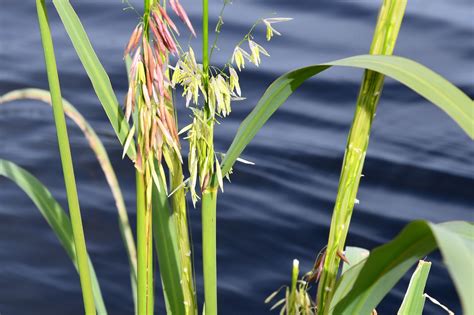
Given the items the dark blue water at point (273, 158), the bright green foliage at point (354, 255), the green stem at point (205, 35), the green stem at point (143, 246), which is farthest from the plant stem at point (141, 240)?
the dark blue water at point (273, 158)

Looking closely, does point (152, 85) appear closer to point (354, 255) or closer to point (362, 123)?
point (362, 123)

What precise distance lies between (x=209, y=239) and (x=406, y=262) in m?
0.16

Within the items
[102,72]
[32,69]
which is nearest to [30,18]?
[32,69]

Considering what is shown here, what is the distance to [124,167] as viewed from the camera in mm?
1792

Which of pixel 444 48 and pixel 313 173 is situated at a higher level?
pixel 444 48

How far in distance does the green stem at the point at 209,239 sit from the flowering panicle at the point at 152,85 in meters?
0.05

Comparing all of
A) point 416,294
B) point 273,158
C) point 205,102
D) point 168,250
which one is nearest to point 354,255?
point 416,294

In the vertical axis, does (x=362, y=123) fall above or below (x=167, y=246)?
above

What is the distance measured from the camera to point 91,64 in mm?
636

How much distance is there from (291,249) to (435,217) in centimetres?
35

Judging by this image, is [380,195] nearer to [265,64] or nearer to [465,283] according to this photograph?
[265,64]

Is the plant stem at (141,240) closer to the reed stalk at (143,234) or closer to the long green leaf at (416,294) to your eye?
the reed stalk at (143,234)

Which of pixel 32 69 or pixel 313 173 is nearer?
pixel 313 173

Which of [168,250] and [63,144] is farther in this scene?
[168,250]
